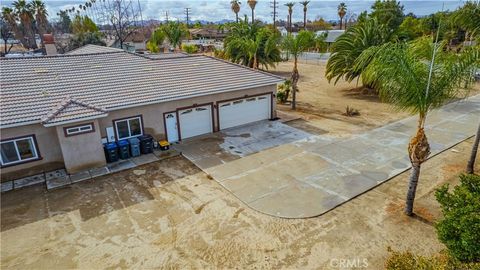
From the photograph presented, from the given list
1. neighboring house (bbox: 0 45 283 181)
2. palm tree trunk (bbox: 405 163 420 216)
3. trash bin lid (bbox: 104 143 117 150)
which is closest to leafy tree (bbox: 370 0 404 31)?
neighboring house (bbox: 0 45 283 181)

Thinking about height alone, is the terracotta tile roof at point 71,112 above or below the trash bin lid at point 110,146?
above

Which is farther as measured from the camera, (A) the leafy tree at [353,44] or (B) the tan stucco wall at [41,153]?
(A) the leafy tree at [353,44]

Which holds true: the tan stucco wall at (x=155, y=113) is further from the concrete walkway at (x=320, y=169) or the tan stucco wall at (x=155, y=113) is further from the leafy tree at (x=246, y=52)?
the leafy tree at (x=246, y=52)

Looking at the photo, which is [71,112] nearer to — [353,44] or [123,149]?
[123,149]

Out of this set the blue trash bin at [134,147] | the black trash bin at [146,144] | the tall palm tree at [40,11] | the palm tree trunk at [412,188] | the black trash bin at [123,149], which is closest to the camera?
the palm tree trunk at [412,188]

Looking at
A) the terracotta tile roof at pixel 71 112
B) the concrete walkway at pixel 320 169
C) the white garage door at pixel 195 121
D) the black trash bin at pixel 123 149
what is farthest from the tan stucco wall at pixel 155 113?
the concrete walkway at pixel 320 169

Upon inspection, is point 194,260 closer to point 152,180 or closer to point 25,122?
point 152,180

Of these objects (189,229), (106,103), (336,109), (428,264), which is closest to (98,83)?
(106,103)
